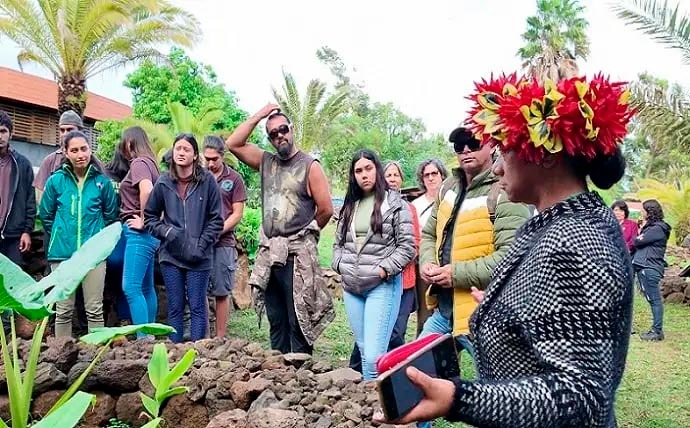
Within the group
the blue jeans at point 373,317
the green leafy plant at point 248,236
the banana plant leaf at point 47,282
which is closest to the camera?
the banana plant leaf at point 47,282

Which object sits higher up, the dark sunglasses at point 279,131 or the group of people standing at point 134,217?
the dark sunglasses at point 279,131

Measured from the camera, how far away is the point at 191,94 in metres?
18.6

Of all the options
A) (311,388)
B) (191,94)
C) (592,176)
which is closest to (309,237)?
(311,388)

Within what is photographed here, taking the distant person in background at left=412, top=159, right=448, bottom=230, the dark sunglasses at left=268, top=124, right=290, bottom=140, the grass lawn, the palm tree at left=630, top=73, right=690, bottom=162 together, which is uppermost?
the palm tree at left=630, top=73, right=690, bottom=162

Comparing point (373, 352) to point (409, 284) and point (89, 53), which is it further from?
point (89, 53)

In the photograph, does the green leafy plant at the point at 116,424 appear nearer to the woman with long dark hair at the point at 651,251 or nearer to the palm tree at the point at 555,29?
the woman with long dark hair at the point at 651,251

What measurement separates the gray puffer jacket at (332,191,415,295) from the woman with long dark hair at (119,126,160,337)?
1550 mm

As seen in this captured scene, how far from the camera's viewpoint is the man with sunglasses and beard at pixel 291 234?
3992 millimetres

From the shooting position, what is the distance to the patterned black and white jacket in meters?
1.19

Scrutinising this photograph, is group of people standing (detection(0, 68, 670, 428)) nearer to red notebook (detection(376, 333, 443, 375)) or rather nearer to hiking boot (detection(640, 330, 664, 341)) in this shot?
hiking boot (detection(640, 330, 664, 341))

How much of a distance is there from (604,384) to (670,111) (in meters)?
9.93

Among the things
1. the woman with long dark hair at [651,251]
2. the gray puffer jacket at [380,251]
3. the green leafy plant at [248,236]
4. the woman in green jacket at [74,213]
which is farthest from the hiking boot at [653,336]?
the woman in green jacket at [74,213]

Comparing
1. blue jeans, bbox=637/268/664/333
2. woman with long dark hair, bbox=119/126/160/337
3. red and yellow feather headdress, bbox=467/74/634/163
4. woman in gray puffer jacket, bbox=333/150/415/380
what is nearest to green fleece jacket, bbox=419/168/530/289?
woman in gray puffer jacket, bbox=333/150/415/380

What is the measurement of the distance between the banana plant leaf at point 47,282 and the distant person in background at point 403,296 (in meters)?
1.89
